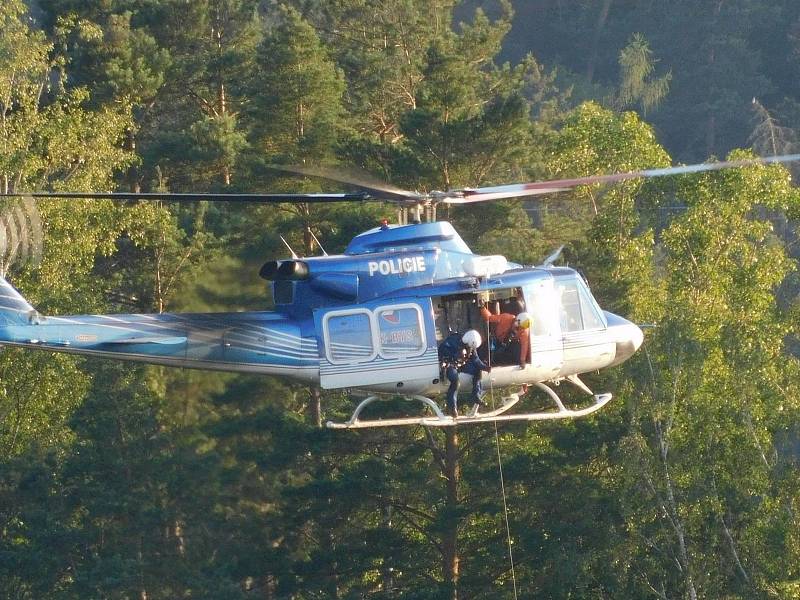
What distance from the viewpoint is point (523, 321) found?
1570 centimetres

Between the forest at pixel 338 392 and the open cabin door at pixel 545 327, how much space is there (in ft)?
14.3

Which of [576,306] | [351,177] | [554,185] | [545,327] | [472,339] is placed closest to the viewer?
[351,177]

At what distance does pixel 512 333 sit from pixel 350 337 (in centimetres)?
155

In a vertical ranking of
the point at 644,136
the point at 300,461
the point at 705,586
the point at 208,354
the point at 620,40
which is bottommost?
the point at 705,586

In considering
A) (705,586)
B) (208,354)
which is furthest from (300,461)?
(208,354)

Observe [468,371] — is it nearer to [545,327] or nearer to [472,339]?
[472,339]

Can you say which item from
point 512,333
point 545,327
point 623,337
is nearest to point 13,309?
point 512,333

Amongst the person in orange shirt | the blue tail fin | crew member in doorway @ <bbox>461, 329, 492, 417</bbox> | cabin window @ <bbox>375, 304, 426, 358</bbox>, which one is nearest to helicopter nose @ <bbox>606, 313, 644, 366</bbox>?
the person in orange shirt

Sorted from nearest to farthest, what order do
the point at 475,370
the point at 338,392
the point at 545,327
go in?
1. the point at 475,370
2. the point at 545,327
3. the point at 338,392

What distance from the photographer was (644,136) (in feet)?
109

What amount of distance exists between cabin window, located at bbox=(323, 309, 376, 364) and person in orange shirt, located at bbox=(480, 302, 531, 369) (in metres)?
1.15

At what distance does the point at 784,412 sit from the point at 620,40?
47128 mm

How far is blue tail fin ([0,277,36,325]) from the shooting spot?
Result: 1563 cm

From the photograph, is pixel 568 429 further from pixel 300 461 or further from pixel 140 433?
pixel 140 433
